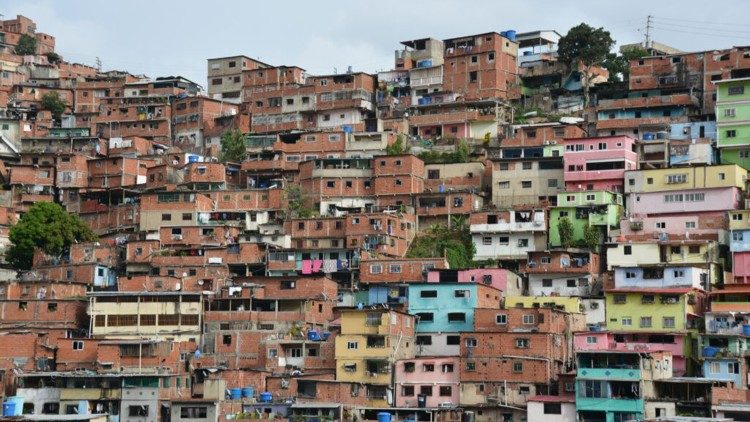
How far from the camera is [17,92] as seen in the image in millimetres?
87188

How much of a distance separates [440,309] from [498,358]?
17.2 ft

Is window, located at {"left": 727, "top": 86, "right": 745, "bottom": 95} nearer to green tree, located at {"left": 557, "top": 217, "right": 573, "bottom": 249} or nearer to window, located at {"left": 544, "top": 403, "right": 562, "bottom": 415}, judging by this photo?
green tree, located at {"left": 557, "top": 217, "right": 573, "bottom": 249}

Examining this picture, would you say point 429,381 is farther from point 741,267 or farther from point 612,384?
point 741,267

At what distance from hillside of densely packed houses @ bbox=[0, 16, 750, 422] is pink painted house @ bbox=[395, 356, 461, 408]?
77mm

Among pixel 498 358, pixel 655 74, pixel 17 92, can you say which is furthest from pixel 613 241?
pixel 17 92

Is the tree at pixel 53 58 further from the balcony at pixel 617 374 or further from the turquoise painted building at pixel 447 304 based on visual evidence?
the balcony at pixel 617 374

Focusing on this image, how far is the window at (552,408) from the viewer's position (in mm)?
44250

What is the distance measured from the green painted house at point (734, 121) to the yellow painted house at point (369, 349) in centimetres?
2137

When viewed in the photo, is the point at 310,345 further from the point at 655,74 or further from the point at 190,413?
the point at 655,74

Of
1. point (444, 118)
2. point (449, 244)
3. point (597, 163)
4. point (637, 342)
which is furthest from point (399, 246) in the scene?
point (637, 342)

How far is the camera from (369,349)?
48.7m

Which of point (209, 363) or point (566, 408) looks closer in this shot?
point (566, 408)

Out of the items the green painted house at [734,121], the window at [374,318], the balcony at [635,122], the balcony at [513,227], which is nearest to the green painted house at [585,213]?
the balcony at [513,227]

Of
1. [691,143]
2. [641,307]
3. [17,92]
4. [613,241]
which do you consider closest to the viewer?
[641,307]
